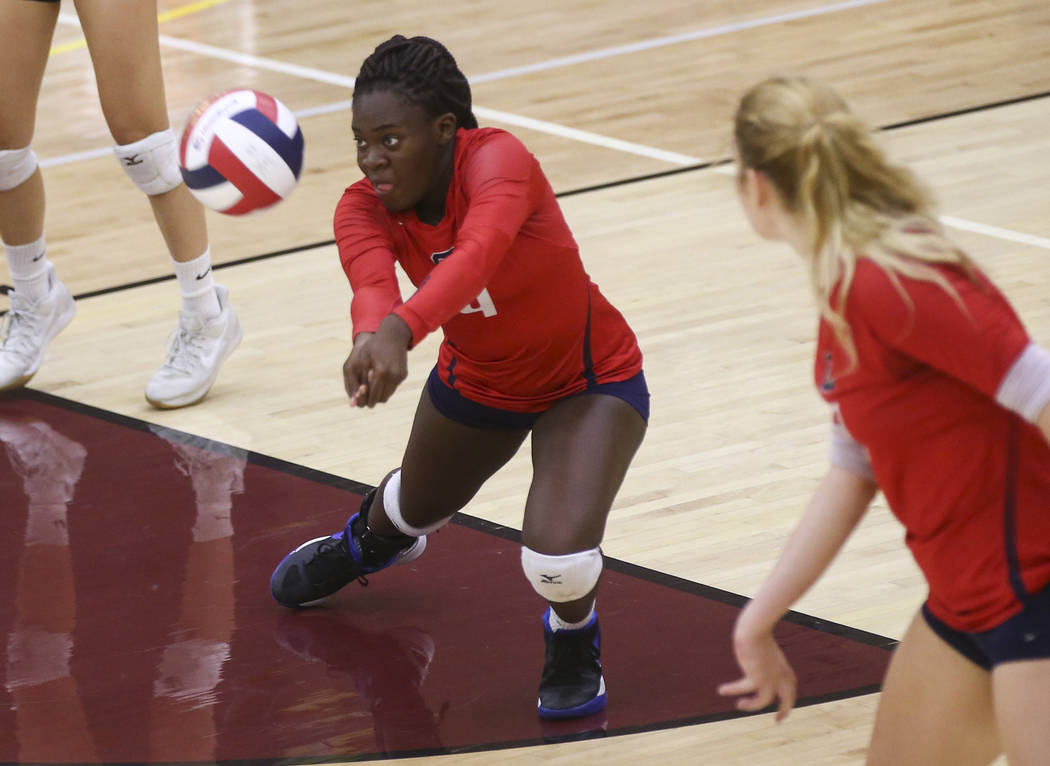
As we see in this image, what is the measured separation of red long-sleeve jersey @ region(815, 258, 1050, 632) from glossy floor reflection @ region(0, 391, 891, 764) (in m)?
0.97

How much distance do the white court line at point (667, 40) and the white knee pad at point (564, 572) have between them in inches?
211

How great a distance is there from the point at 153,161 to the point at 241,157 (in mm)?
1150

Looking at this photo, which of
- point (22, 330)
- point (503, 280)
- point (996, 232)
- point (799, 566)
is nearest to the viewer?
point (799, 566)

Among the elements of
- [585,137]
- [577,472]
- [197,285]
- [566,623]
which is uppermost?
[577,472]

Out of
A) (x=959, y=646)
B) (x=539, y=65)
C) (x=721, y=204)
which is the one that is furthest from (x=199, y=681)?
(x=539, y=65)

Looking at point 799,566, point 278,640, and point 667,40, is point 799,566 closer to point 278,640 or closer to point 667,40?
point 278,640

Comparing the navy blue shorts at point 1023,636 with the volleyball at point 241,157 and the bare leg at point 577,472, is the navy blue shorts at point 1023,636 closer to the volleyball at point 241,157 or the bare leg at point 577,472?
the bare leg at point 577,472

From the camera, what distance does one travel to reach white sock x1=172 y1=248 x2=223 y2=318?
14.9 feet

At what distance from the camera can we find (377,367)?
246 cm

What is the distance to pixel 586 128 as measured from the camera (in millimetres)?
7023

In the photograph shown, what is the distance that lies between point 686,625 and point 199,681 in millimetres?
888

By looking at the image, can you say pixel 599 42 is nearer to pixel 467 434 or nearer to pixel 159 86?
pixel 159 86

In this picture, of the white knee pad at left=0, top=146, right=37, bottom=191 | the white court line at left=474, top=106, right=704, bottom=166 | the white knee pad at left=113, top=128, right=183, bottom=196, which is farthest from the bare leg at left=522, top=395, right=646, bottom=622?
the white court line at left=474, top=106, right=704, bottom=166

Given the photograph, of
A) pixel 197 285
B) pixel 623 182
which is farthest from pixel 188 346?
pixel 623 182
